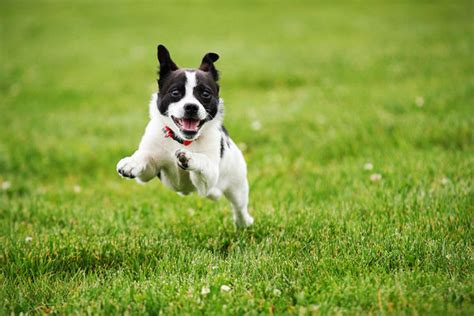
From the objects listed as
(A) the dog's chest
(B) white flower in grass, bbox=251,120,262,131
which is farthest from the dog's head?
(B) white flower in grass, bbox=251,120,262,131

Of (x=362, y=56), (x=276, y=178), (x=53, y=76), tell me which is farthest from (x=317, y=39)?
(x=276, y=178)

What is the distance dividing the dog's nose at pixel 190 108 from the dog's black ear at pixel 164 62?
0.51 metres

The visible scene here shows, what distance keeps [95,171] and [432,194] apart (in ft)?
14.5

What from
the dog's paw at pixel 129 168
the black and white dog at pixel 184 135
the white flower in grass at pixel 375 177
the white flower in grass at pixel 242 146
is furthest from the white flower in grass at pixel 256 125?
the dog's paw at pixel 129 168

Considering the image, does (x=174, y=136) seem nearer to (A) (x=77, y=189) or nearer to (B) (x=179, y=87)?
(B) (x=179, y=87)

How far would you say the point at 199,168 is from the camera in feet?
11.6

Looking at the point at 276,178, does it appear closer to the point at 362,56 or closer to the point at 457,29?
the point at 362,56

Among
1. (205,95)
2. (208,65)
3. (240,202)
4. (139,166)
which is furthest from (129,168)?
(240,202)

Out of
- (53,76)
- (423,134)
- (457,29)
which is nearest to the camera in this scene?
(423,134)

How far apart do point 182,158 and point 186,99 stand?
20.1 inches

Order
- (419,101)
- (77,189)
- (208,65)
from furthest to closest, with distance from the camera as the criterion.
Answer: (419,101) → (77,189) → (208,65)

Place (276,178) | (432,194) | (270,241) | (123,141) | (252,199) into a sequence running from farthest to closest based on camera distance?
1. (123,141)
2. (276,178)
3. (252,199)
4. (432,194)
5. (270,241)

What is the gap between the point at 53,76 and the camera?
42.9 ft

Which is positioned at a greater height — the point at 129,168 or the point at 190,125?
the point at 190,125
